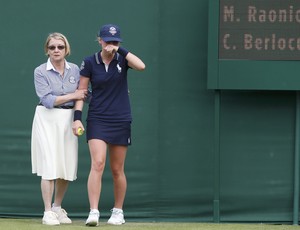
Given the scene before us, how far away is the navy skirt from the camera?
6.29m

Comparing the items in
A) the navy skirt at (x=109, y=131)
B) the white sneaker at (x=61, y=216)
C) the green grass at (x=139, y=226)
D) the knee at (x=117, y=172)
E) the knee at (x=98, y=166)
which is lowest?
the green grass at (x=139, y=226)

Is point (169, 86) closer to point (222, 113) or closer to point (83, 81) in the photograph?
point (222, 113)

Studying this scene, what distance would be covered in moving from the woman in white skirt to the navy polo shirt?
125mm

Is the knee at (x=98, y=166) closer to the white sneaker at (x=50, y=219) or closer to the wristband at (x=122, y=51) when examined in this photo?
the white sneaker at (x=50, y=219)

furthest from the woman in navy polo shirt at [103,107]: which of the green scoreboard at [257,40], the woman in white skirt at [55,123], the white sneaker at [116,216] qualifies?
the green scoreboard at [257,40]

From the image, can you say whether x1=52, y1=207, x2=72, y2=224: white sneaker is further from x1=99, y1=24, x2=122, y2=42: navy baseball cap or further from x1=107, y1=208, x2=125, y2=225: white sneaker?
x1=99, y1=24, x2=122, y2=42: navy baseball cap

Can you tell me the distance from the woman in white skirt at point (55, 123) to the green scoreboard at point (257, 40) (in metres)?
1.15

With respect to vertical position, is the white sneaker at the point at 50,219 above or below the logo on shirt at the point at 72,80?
below

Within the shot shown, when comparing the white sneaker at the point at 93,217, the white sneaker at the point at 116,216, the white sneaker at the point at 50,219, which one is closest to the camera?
the white sneaker at the point at 93,217

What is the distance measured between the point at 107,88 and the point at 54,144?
591 millimetres

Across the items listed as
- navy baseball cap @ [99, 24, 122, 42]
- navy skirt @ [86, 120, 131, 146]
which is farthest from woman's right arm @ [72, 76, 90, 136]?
navy baseball cap @ [99, 24, 122, 42]

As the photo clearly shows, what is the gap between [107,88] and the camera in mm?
6309

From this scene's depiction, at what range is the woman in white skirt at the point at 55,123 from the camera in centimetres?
635

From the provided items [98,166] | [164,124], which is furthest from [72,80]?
[164,124]
